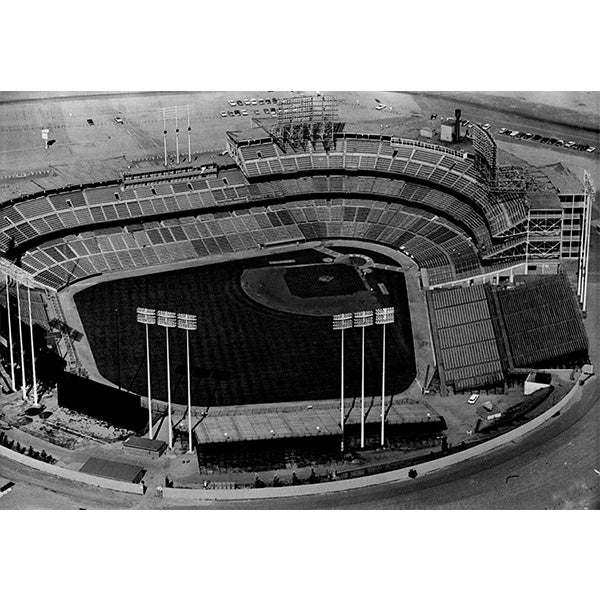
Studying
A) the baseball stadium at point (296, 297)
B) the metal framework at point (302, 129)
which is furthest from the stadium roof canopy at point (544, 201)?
the metal framework at point (302, 129)

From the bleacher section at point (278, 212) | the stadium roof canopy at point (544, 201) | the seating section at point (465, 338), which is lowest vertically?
the seating section at point (465, 338)

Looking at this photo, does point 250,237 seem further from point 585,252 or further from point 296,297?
point 585,252

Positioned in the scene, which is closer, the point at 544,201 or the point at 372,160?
the point at 544,201

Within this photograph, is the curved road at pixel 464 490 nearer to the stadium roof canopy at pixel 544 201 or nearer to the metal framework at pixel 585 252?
the metal framework at pixel 585 252

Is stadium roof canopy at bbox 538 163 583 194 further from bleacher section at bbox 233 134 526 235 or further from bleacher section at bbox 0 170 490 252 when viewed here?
bleacher section at bbox 233 134 526 235

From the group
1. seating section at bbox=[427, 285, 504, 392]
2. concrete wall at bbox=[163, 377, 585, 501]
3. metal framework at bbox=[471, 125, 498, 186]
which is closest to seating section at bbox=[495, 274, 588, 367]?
seating section at bbox=[427, 285, 504, 392]

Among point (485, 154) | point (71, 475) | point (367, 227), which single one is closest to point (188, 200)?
point (367, 227)

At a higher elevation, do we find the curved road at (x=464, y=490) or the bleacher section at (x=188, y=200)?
the bleacher section at (x=188, y=200)
